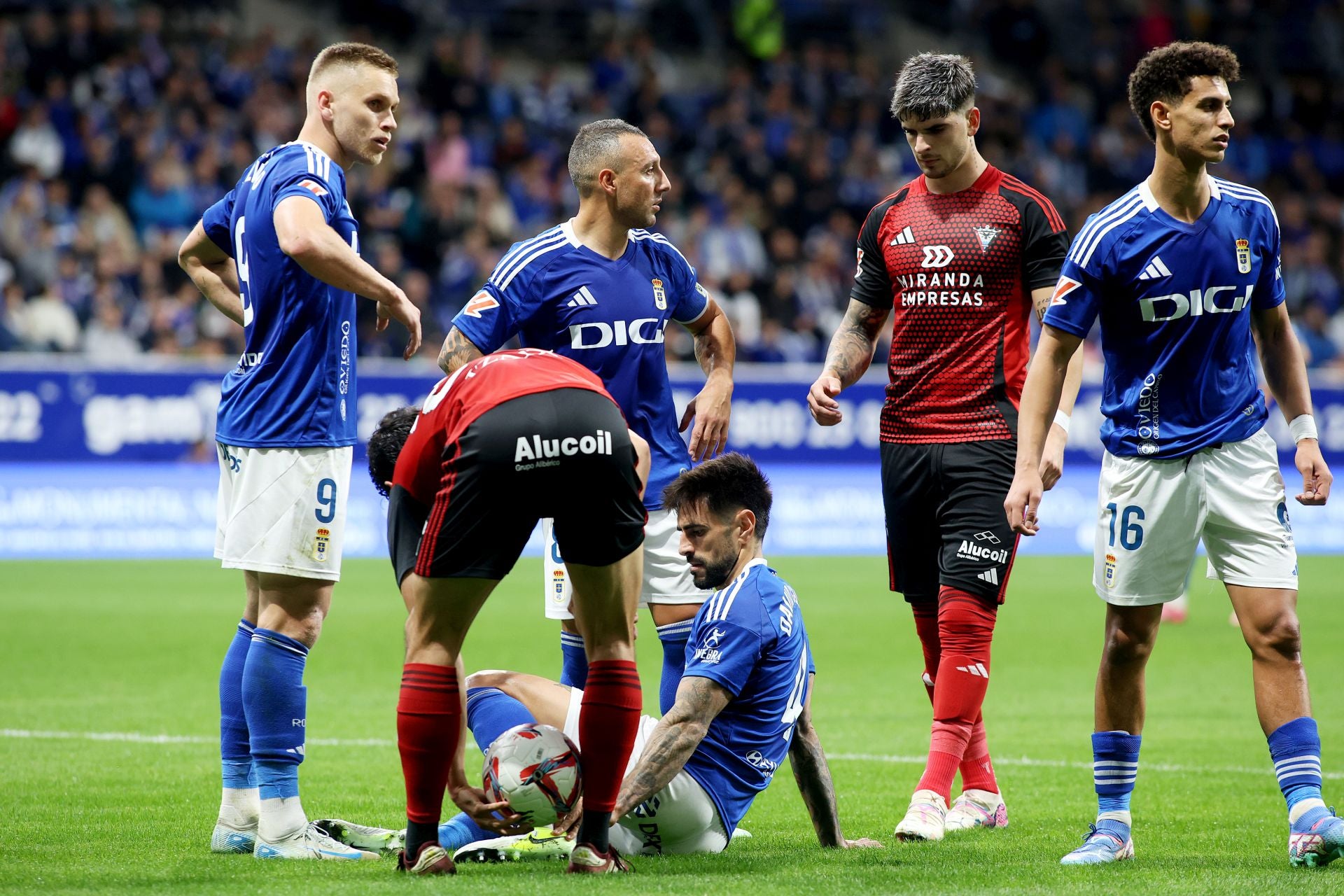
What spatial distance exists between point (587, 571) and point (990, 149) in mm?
21530

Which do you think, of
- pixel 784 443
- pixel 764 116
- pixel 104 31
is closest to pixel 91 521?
pixel 784 443

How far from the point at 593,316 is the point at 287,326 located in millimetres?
1079

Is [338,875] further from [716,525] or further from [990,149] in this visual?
[990,149]

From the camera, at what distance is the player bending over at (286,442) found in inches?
198

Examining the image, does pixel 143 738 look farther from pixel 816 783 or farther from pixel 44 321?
pixel 44 321

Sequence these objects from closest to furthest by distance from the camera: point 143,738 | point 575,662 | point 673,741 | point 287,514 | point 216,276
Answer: point 673,741
point 287,514
point 216,276
point 575,662
point 143,738

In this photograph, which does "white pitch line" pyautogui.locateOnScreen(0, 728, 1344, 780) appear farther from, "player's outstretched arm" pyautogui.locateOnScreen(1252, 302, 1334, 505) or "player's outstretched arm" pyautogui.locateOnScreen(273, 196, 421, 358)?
"player's outstretched arm" pyautogui.locateOnScreen(273, 196, 421, 358)

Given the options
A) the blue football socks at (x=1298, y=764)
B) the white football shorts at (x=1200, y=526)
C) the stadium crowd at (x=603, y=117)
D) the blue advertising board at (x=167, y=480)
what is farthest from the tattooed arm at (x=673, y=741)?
the stadium crowd at (x=603, y=117)

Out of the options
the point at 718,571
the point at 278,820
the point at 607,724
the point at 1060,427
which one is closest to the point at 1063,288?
the point at 1060,427

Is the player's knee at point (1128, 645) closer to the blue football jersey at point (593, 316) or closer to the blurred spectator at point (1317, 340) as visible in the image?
the blue football jersey at point (593, 316)

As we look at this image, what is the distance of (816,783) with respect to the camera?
16.8 ft

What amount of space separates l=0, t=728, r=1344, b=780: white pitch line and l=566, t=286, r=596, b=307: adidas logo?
272cm

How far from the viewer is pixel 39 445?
49.7ft

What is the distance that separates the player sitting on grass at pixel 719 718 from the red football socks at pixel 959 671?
1.86 feet
